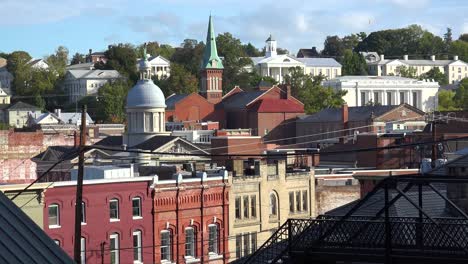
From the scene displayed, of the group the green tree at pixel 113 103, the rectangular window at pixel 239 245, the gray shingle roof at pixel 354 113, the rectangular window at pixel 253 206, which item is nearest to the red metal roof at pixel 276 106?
the gray shingle roof at pixel 354 113

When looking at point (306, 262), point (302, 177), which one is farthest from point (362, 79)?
point (306, 262)

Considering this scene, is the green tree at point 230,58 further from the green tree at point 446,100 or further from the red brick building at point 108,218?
the red brick building at point 108,218

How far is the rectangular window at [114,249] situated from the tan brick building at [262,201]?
6765 millimetres

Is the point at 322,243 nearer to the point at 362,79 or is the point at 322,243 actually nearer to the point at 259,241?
the point at 259,241

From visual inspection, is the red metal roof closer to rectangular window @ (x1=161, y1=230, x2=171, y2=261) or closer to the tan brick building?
the tan brick building

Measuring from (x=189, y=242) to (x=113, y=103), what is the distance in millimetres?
103587

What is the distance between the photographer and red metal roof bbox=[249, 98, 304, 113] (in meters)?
134

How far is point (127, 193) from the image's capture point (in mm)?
51656

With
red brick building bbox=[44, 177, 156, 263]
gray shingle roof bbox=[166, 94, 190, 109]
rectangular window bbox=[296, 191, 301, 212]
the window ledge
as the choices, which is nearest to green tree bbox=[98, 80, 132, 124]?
gray shingle roof bbox=[166, 94, 190, 109]

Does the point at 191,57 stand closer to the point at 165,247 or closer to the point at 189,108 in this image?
the point at 189,108

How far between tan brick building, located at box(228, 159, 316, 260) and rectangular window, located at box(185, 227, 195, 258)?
8.17ft

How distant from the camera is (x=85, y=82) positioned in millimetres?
185375

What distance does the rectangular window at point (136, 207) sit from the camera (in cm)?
5198

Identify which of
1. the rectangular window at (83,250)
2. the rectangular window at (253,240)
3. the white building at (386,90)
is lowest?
A: the rectangular window at (253,240)
